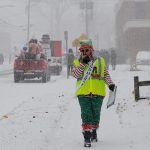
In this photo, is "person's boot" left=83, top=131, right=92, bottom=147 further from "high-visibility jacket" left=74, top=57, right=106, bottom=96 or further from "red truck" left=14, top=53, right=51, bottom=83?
"red truck" left=14, top=53, right=51, bottom=83

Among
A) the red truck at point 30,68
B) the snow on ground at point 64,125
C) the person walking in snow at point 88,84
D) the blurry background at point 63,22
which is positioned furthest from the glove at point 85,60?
the blurry background at point 63,22

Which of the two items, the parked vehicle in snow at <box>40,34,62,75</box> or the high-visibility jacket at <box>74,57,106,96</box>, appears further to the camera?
the parked vehicle in snow at <box>40,34,62,75</box>

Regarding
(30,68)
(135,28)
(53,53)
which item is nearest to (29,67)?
(30,68)

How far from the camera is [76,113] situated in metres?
13.9

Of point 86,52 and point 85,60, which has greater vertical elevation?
point 86,52

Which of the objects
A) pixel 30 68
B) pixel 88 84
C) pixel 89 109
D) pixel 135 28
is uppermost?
pixel 135 28

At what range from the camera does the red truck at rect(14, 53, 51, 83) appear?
28062 mm

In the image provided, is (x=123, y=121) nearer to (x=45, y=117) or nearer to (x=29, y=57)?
(x=45, y=117)

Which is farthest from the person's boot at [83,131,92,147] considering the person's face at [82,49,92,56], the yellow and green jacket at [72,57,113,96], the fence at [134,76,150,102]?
the fence at [134,76,150,102]

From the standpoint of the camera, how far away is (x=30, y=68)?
92.3 ft

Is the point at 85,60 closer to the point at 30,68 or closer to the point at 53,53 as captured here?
the point at 30,68

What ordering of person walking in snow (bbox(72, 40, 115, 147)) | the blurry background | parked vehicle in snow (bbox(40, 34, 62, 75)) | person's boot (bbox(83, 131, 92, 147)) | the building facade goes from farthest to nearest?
the blurry background
the building facade
parked vehicle in snow (bbox(40, 34, 62, 75))
person walking in snow (bbox(72, 40, 115, 147))
person's boot (bbox(83, 131, 92, 147))

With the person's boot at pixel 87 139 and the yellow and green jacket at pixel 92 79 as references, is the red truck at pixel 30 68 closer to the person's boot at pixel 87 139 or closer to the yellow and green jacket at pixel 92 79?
the yellow and green jacket at pixel 92 79

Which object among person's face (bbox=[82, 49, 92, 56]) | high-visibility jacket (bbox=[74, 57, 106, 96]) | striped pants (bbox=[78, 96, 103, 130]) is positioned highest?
person's face (bbox=[82, 49, 92, 56])
